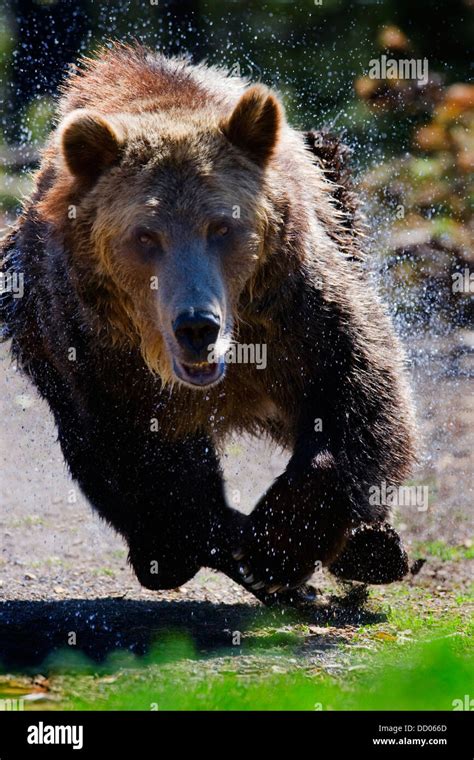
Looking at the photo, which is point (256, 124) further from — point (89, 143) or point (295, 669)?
point (295, 669)

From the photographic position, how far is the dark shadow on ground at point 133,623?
561cm

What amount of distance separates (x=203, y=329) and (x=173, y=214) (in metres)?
0.59

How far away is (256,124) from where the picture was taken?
5625 millimetres

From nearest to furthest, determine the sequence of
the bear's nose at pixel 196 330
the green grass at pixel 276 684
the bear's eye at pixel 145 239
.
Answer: the green grass at pixel 276 684
the bear's nose at pixel 196 330
the bear's eye at pixel 145 239

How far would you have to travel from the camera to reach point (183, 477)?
247 inches

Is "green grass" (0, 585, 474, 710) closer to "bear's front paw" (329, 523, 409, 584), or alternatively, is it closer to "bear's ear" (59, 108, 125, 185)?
"bear's front paw" (329, 523, 409, 584)

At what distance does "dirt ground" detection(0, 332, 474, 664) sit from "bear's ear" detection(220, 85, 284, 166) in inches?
82.3

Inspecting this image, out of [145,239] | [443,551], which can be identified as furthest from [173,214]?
[443,551]

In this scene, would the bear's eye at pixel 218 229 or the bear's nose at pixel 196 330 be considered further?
the bear's eye at pixel 218 229
